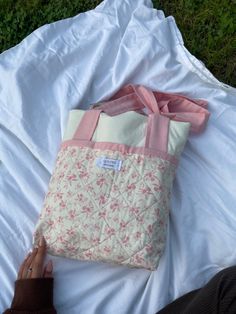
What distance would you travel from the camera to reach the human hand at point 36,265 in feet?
4.18

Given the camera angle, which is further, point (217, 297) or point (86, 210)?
point (86, 210)

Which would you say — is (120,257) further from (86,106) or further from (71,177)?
(86,106)

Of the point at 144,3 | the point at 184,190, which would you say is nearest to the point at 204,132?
the point at 184,190

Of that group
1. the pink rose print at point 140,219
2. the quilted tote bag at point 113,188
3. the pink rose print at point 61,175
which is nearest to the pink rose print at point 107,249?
the quilted tote bag at point 113,188

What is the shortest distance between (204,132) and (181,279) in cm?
42

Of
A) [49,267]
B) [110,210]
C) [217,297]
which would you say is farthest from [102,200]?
[217,297]

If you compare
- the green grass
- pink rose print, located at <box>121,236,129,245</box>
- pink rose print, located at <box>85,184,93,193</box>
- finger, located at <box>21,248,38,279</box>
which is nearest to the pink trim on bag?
pink rose print, located at <box>85,184,93,193</box>

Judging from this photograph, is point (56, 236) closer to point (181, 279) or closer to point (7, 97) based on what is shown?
point (181, 279)

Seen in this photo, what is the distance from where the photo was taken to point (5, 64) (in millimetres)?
1517

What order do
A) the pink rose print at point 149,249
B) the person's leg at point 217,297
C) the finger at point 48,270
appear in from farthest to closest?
1. the finger at point 48,270
2. the pink rose print at point 149,249
3. the person's leg at point 217,297

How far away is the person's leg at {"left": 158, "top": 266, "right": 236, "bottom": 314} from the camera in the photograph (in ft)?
3.47

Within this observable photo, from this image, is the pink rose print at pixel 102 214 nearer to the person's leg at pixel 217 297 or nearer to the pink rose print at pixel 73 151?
the pink rose print at pixel 73 151

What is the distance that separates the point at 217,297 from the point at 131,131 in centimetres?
47

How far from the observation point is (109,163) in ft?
4.16
